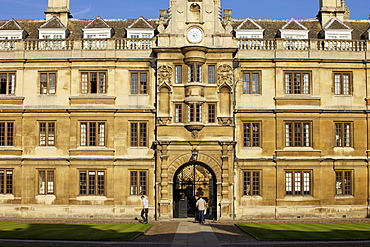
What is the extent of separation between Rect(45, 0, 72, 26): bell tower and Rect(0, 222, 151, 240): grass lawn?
2113 cm

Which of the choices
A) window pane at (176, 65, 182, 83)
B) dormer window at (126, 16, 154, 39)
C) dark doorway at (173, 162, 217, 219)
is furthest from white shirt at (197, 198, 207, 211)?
dormer window at (126, 16, 154, 39)

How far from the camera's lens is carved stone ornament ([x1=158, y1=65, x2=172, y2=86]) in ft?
140

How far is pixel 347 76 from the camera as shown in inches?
1752

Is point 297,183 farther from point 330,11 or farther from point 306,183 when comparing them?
point 330,11

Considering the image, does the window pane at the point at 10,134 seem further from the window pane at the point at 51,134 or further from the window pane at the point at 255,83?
the window pane at the point at 255,83

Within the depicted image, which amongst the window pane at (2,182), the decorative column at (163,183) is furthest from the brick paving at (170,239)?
the window pane at (2,182)

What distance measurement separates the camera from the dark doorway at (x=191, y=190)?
4297cm

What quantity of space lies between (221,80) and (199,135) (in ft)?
15.0

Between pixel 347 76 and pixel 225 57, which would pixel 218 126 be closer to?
pixel 225 57

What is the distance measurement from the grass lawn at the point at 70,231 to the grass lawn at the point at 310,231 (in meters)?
6.99

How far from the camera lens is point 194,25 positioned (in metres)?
43.1

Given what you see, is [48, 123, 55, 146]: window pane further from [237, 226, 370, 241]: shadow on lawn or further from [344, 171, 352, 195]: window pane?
[344, 171, 352, 195]: window pane

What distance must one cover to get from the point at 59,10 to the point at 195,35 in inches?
549

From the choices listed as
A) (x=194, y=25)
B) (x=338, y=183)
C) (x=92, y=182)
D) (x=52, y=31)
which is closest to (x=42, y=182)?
(x=92, y=182)
